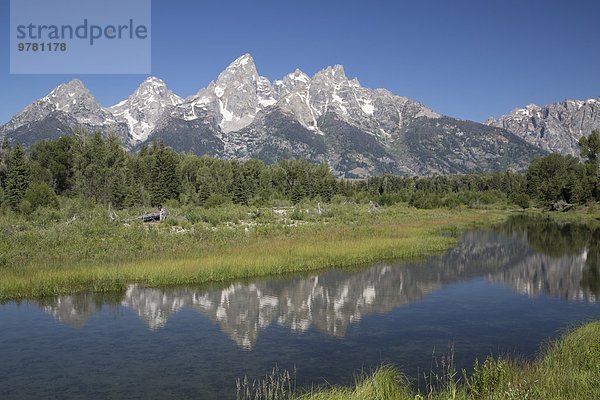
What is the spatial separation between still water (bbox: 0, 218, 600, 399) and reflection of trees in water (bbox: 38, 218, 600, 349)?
0.32 ft

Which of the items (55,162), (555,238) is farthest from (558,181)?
Answer: (55,162)

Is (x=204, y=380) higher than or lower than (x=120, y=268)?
lower

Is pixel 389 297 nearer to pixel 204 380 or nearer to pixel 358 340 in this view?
pixel 358 340

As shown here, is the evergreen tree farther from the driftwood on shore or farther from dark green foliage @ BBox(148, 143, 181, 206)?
the driftwood on shore

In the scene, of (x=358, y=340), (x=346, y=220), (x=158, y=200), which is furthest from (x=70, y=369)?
(x=158, y=200)

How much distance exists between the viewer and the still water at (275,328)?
56.6 feet

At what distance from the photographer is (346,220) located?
69.1m

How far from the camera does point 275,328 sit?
23.1 m

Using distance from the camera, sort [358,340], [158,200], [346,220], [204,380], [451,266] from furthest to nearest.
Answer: [158,200]
[346,220]
[451,266]
[358,340]
[204,380]

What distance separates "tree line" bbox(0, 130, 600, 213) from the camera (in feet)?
281

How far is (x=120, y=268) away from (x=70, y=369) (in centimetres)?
1417

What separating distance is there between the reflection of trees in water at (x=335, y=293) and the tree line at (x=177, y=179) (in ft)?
152

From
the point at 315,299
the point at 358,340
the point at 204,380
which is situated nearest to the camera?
the point at 204,380

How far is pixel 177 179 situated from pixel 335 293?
82968mm
